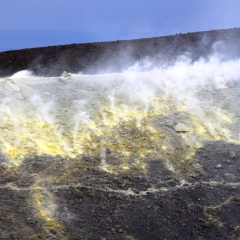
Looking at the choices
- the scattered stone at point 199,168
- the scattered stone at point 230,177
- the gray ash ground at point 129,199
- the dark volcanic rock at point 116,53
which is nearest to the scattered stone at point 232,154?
the gray ash ground at point 129,199

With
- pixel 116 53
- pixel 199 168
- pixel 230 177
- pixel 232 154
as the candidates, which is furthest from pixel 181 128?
pixel 116 53

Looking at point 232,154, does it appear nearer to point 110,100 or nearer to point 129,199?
point 129,199

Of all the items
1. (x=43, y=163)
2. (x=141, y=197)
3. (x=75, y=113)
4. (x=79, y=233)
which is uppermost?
(x=75, y=113)

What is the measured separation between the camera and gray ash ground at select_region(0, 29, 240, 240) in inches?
701

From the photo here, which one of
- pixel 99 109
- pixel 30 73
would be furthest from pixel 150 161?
pixel 30 73

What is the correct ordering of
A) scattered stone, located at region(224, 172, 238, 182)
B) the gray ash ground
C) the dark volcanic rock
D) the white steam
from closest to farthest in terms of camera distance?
1. the gray ash ground
2. scattered stone, located at region(224, 172, 238, 182)
3. the white steam
4. the dark volcanic rock

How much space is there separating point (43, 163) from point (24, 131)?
2531mm

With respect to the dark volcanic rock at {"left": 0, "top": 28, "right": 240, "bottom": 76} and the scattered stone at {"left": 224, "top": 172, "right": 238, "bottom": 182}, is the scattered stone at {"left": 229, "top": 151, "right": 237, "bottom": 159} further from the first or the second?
the dark volcanic rock at {"left": 0, "top": 28, "right": 240, "bottom": 76}

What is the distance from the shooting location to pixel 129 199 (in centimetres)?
1962

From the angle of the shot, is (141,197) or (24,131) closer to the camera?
(141,197)

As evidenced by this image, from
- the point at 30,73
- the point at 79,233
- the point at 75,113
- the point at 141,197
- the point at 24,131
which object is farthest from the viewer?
the point at 30,73

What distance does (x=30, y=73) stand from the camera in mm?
32750

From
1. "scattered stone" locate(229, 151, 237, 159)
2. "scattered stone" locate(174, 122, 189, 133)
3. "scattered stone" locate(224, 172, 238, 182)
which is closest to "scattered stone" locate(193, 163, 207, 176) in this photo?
"scattered stone" locate(224, 172, 238, 182)

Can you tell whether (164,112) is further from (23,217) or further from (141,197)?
(23,217)
